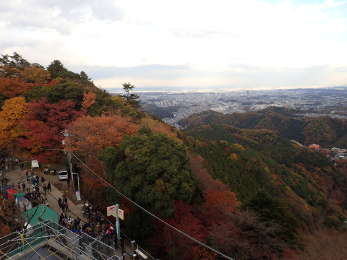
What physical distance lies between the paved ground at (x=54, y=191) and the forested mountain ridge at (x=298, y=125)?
79841mm

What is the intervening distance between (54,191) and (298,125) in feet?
320

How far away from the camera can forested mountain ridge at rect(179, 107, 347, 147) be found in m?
85.1

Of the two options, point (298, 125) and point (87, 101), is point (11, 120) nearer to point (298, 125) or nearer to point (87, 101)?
point (87, 101)

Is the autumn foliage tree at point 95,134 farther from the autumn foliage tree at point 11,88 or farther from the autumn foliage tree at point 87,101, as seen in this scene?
the autumn foliage tree at point 11,88

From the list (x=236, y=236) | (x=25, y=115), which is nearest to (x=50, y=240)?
(x=236, y=236)

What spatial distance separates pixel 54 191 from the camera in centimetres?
1614

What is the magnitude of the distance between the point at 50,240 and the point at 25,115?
44.0 ft

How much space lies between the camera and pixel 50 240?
369 inches

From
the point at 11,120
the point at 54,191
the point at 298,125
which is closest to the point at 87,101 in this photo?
the point at 11,120

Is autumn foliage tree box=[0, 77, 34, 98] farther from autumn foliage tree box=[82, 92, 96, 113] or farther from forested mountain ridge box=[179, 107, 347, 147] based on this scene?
forested mountain ridge box=[179, 107, 347, 147]

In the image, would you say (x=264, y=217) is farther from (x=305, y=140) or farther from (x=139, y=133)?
(x=305, y=140)

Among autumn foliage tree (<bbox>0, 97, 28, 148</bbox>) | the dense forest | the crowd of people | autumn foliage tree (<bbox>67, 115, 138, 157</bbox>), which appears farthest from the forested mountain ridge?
the crowd of people

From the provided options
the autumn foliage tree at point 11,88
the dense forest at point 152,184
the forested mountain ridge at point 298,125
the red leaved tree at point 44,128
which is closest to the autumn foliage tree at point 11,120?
the dense forest at point 152,184

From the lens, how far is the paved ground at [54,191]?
14.4 m
